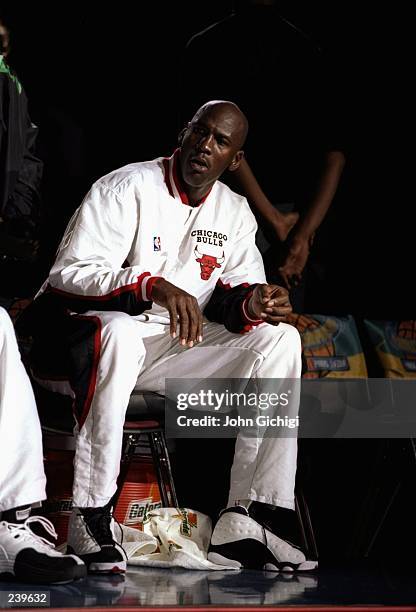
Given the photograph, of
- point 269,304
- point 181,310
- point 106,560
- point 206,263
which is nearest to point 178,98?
point 206,263

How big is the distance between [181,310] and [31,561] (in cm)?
72

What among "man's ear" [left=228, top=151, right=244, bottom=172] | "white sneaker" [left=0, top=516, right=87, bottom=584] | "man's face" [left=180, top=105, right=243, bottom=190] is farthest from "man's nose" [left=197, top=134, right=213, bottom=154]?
"white sneaker" [left=0, top=516, right=87, bottom=584]

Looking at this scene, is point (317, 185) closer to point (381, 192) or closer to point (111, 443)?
point (381, 192)

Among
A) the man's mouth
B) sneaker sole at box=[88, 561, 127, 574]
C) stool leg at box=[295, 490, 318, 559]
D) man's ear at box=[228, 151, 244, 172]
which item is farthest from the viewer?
man's ear at box=[228, 151, 244, 172]

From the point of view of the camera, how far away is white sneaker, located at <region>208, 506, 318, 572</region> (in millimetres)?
2268

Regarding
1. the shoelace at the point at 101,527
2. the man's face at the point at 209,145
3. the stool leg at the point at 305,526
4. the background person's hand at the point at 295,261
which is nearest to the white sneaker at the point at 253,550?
the stool leg at the point at 305,526

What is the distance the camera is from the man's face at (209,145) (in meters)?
2.66

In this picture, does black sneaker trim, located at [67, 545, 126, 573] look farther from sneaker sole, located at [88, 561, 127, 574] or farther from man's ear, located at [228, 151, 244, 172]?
man's ear, located at [228, 151, 244, 172]

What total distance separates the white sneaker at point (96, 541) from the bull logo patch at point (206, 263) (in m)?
0.84

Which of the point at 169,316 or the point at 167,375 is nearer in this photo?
the point at 169,316

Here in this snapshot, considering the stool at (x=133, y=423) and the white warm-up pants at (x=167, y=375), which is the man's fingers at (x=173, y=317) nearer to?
the white warm-up pants at (x=167, y=375)

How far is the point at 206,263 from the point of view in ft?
8.96

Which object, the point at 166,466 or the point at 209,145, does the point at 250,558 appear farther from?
the point at 209,145

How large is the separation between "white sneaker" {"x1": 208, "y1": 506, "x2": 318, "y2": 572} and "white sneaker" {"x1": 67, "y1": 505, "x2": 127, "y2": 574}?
30 centimetres
